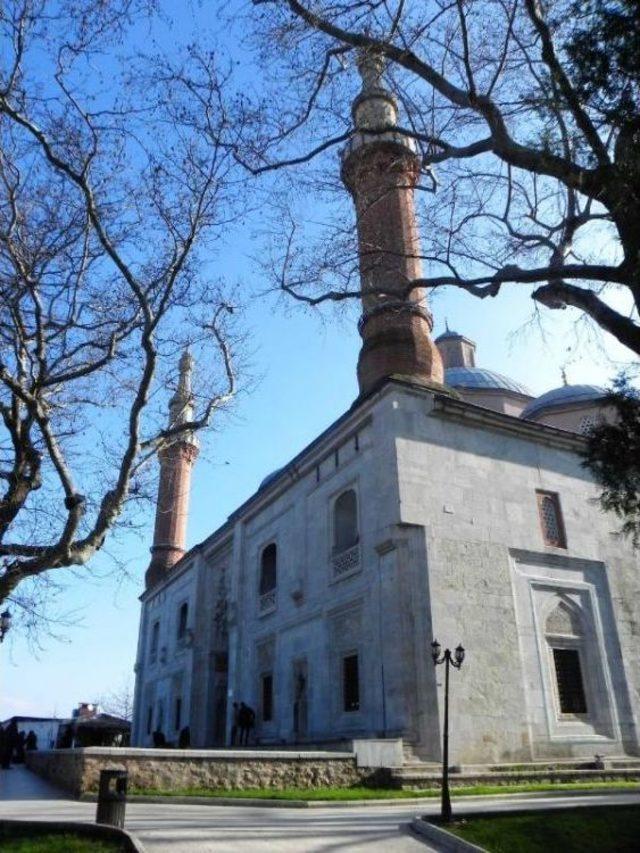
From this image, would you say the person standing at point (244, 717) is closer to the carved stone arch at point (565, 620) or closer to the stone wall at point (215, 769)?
the stone wall at point (215, 769)

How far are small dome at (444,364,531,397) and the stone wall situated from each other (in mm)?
20547

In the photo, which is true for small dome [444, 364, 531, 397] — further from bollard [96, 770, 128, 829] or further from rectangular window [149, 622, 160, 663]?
bollard [96, 770, 128, 829]

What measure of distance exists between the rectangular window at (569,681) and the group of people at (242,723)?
7.86 metres

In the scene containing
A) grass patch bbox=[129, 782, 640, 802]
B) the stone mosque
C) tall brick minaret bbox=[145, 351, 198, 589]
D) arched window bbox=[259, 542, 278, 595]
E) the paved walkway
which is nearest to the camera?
the paved walkway

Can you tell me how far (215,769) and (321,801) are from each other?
236 centimetres

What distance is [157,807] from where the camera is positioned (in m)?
9.62

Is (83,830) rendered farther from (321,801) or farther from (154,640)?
(154,640)

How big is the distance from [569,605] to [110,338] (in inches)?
459

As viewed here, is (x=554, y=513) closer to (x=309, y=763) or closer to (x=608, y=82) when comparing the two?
(x=309, y=763)

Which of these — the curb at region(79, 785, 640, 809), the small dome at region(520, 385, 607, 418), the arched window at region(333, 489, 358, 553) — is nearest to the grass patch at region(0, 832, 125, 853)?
the curb at region(79, 785, 640, 809)

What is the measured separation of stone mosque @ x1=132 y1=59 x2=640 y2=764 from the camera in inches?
541

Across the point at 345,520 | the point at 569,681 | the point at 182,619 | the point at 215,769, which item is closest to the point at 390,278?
the point at 345,520

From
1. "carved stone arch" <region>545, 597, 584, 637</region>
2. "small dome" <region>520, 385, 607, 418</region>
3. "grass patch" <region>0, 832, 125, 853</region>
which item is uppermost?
"small dome" <region>520, 385, 607, 418</region>

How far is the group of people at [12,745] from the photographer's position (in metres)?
17.6
